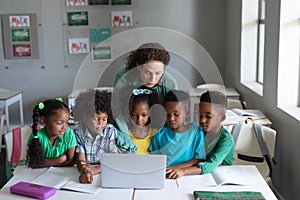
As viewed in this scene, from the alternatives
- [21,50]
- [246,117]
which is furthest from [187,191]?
[21,50]

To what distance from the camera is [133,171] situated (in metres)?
1.70

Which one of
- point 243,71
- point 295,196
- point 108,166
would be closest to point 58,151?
point 108,166

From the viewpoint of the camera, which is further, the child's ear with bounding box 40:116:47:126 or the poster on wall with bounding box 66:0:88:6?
the poster on wall with bounding box 66:0:88:6

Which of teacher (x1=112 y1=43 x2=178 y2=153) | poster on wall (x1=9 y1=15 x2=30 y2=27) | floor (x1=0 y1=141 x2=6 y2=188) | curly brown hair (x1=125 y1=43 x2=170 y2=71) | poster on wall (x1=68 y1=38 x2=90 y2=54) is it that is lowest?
floor (x1=0 y1=141 x2=6 y2=188)

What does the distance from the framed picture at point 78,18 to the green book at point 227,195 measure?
3473 millimetres

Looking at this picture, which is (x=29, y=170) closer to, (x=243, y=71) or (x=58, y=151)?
(x=58, y=151)

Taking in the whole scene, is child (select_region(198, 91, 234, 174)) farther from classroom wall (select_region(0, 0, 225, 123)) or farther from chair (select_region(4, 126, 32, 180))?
classroom wall (select_region(0, 0, 225, 123))

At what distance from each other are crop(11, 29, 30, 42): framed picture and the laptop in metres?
3.42

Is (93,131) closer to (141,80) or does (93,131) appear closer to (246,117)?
(141,80)

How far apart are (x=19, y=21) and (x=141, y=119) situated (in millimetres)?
3320

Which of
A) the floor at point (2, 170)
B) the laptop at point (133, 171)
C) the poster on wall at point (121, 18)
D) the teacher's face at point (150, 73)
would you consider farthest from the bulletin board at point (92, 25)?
the laptop at point (133, 171)

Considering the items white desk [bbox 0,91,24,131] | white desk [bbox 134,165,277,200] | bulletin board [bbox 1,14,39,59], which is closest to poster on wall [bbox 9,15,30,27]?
bulletin board [bbox 1,14,39,59]

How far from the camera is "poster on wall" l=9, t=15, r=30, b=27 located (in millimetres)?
4656

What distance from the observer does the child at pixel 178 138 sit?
1920mm
